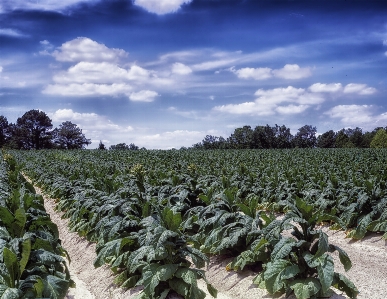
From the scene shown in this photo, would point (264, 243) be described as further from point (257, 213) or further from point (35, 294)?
point (35, 294)

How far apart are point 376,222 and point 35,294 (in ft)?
21.5

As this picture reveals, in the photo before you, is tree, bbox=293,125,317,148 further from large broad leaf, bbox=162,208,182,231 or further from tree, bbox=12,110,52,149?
large broad leaf, bbox=162,208,182,231


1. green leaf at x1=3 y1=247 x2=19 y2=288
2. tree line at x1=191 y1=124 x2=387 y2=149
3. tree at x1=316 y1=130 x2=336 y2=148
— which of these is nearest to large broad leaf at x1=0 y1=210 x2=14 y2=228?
green leaf at x1=3 y1=247 x2=19 y2=288

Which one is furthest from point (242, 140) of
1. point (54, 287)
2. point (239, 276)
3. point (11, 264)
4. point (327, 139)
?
point (11, 264)

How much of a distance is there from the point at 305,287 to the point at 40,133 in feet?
320

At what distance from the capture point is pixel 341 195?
9.93m

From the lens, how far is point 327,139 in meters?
107

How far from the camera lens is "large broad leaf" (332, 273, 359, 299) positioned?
454 cm

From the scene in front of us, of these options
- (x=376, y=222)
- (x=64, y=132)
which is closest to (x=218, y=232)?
(x=376, y=222)

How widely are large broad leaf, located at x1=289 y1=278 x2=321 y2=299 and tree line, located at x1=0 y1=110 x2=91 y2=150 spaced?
307 feet

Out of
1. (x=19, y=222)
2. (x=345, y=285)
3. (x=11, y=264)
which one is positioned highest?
(x=19, y=222)

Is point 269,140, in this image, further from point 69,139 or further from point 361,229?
point 361,229

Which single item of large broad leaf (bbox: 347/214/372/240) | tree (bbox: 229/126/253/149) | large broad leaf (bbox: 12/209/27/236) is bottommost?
large broad leaf (bbox: 347/214/372/240)

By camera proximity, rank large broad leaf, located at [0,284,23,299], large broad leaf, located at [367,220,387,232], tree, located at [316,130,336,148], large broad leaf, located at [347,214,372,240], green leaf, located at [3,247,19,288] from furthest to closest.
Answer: tree, located at [316,130,336,148] → large broad leaf, located at [347,214,372,240] → large broad leaf, located at [367,220,387,232] → green leaf, located at [3,247,19,288] → large broad leaf, located at [0,284,23,299]
